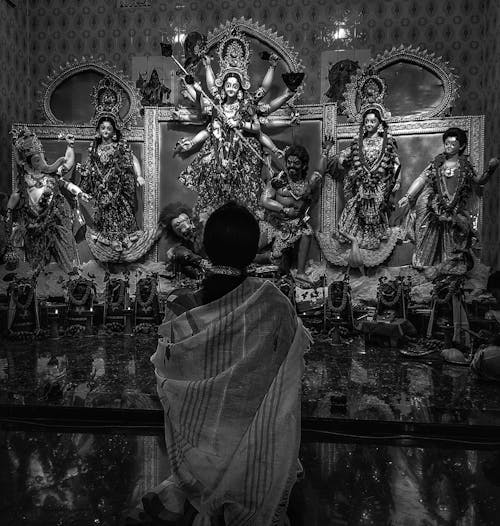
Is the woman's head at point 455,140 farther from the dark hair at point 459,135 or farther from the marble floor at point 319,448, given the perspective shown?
the marble floor at point 319,448

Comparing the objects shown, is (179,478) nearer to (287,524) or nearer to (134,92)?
(287,524)

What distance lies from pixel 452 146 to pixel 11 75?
7.55 m

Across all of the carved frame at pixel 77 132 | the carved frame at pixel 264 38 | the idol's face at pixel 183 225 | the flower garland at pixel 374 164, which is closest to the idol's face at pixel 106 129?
the carved frame at pixel 77 132

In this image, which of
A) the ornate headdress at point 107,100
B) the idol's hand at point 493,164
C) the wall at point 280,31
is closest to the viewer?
the idol's hand at point 493,164

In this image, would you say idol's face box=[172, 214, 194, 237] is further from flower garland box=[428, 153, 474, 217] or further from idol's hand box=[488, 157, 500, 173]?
idol's hand box=[488, 157, 500, 173]

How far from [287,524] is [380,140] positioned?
6827mm

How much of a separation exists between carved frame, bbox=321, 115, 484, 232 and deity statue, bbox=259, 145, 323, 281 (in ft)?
0.94

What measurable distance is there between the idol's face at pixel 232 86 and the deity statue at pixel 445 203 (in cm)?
314

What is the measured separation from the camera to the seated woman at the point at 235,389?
2.11 m

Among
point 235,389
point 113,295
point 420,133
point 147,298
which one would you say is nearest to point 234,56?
point 420,133

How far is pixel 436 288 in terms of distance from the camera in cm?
650

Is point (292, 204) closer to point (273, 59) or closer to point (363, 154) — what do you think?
point (363, 154)

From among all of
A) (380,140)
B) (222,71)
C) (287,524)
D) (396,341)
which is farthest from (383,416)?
(222,71)

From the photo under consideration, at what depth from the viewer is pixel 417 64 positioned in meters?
8.71
